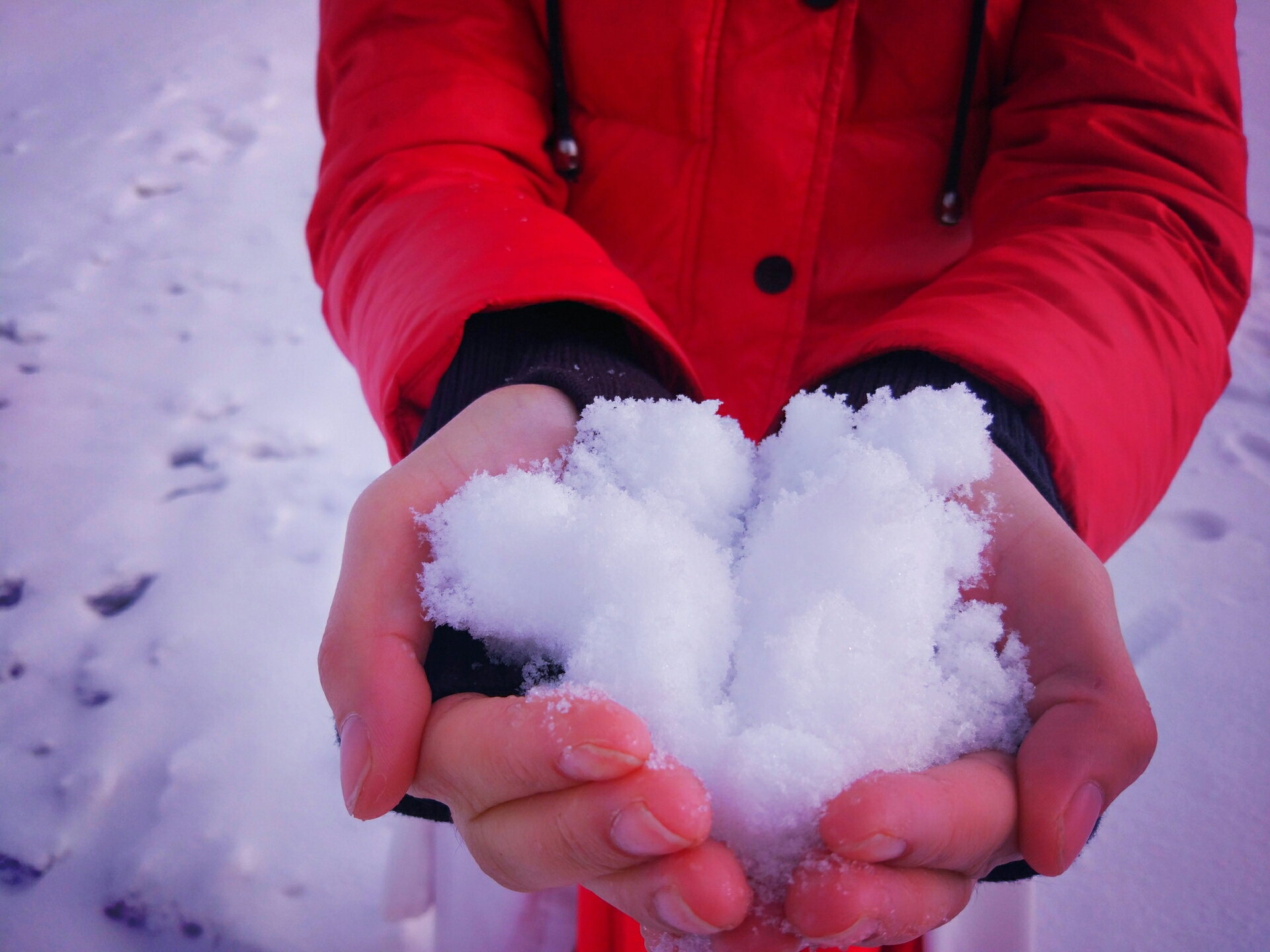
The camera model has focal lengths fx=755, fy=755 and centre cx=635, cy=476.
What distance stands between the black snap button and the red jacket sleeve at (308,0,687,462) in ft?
0.62

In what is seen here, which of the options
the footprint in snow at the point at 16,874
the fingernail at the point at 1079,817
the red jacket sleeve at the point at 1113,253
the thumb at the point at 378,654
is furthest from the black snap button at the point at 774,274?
the footprint in snow at the point at 16,874

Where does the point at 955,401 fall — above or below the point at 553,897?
above

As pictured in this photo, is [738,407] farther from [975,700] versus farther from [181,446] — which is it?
[181,446]

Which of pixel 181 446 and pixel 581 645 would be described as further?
pixel 181 446

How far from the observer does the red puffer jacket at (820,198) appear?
2.85ft

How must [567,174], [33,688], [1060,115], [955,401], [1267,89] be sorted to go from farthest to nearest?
[1267,89] < [33,688] < [567,174] < [1060,115] < [955,401]

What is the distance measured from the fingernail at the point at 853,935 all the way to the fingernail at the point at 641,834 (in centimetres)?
11

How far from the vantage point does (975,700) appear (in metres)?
0.63

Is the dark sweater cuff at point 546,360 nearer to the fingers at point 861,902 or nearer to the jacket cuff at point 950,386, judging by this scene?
the jacket cuff at point 950,386

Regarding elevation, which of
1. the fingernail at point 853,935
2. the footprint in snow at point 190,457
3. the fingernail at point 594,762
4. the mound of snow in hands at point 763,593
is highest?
the fingernail at point 594,762

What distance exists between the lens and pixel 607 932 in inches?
34.3

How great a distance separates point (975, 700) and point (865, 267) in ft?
2.10

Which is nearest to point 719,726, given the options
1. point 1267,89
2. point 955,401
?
point 955,401

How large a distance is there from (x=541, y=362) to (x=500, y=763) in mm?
484
